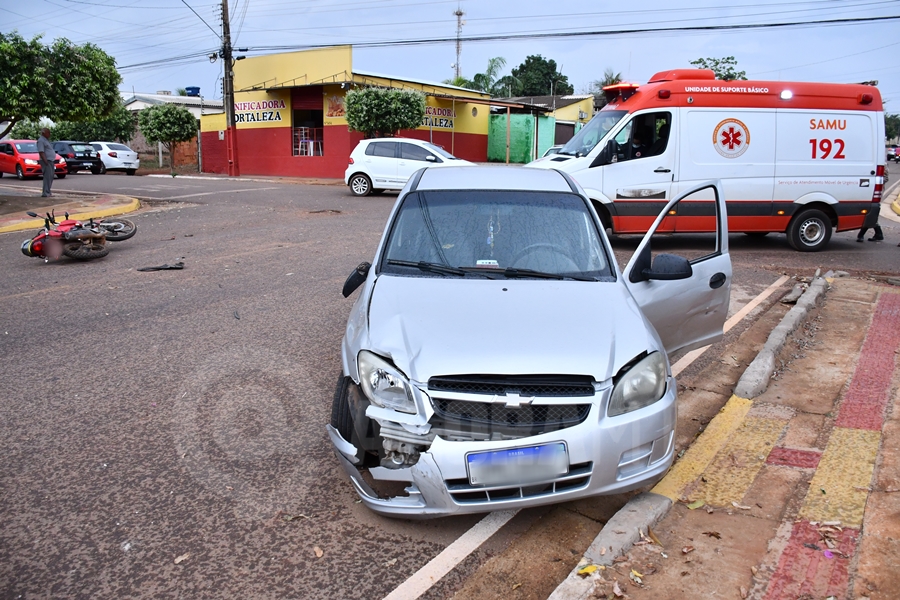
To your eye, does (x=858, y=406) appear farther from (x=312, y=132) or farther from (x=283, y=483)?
(x=312, y=132)

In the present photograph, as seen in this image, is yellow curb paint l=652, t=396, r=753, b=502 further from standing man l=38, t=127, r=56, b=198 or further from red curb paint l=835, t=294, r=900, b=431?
standing man l=38, t=127, r=56, b=198

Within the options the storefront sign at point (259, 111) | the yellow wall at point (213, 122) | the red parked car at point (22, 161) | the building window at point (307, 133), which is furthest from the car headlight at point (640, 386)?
the yellow wall at point (213, 122)

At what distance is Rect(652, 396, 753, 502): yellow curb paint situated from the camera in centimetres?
370

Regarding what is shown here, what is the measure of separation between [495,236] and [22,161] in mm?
29033

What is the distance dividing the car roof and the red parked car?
26.6 m

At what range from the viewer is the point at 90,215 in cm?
1503

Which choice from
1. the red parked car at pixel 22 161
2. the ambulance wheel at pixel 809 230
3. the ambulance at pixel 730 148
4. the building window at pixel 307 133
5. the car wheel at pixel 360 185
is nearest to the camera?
the ambulance at pixel 730 148

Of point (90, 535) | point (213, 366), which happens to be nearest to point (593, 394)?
point (90, 535)

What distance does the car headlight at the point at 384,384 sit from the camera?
313cm

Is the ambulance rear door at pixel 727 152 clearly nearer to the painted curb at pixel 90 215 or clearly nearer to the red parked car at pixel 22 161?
the painted curb at pixel 90 215

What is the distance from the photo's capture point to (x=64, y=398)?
4.80 metres

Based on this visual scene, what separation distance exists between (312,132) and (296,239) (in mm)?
23065

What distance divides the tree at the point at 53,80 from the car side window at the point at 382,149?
6.63 meters

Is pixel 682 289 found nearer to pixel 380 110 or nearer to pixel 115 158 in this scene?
pixel 380 110
